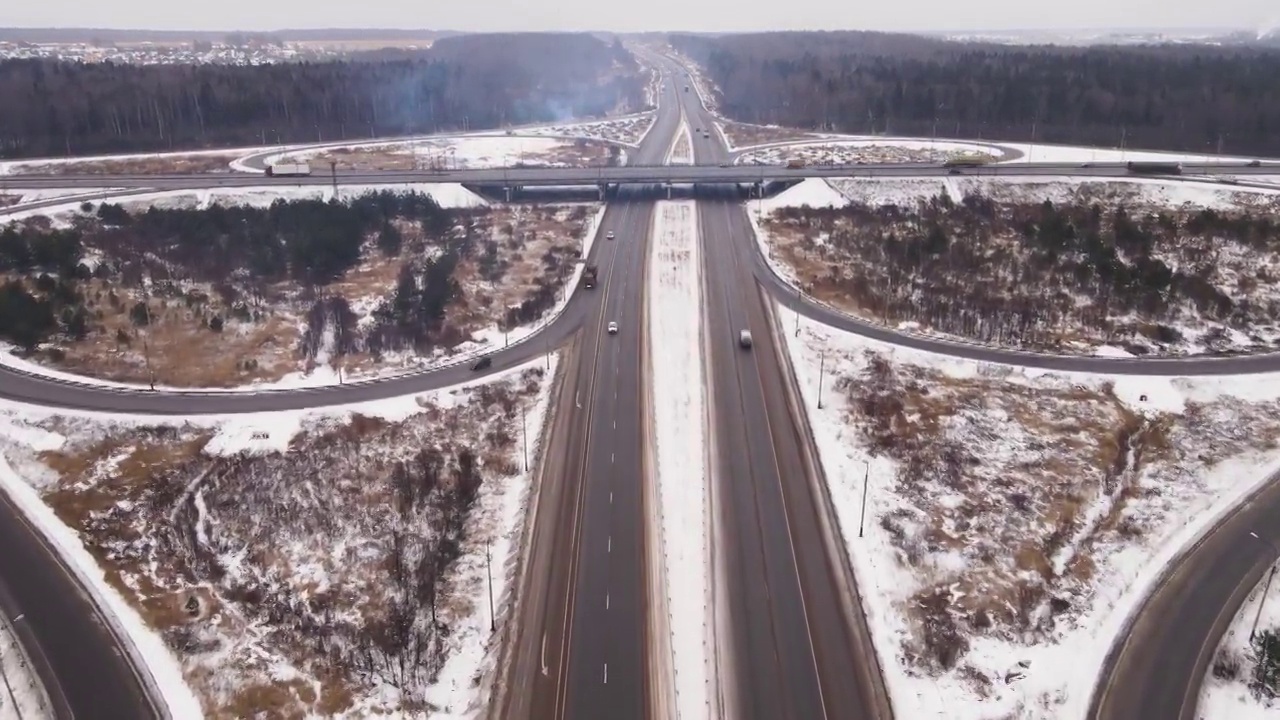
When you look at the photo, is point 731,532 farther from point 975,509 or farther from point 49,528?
point 49,528

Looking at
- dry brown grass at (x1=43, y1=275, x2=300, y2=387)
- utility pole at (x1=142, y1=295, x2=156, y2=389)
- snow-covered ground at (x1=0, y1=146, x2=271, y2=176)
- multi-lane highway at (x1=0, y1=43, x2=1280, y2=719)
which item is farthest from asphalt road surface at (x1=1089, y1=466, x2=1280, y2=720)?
snow-covered ground at (x1=0, y1=146, x2=271, y2=176)

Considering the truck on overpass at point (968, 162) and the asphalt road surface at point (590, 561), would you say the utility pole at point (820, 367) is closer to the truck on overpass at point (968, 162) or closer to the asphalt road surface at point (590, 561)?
the asphalt road surface at point (590, 561)

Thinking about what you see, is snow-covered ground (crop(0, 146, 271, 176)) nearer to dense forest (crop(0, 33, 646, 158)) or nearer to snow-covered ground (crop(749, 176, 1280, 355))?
dense forest (crop(0, 33, 646, 158))

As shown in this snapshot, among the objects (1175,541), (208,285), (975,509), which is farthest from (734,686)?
(208,285)

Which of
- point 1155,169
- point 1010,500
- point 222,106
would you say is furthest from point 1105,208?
point 222,106

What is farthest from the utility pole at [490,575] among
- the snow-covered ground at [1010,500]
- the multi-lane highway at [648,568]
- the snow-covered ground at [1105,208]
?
the snow-covered ground at [1105,208]
